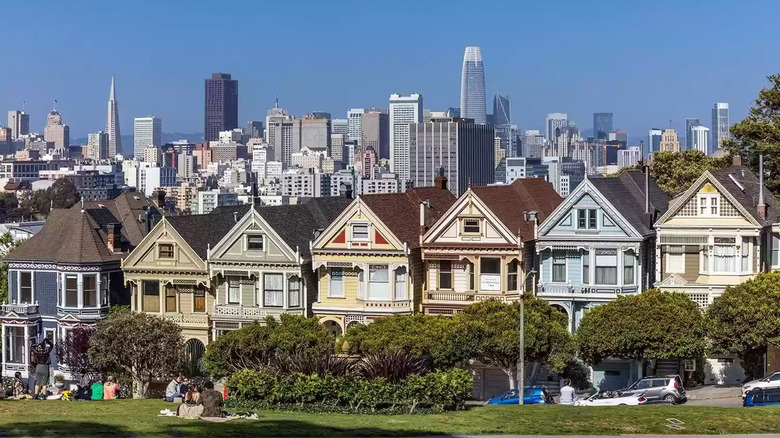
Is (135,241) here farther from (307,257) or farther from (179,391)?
(179,391)

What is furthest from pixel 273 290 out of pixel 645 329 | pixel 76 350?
pixel 645 329

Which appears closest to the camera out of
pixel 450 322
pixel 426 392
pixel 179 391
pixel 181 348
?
pixel 426 392

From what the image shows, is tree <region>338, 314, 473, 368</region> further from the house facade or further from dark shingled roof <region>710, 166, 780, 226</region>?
dark shingled roof <region>710, 166, 780, 226</region>

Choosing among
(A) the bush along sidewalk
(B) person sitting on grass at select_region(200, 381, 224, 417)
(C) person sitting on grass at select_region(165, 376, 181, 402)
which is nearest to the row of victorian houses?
(C) person sitting on grass at select_region(165, 376, 181, 402)

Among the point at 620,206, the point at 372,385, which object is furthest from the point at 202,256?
the point at 372,385

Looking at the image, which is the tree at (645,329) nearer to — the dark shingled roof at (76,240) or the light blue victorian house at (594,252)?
the light blue victorian house at (594,252)

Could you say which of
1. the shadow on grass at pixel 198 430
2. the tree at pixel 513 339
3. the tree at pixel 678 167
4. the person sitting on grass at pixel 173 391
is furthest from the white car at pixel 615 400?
the tree at pixel 678 167
